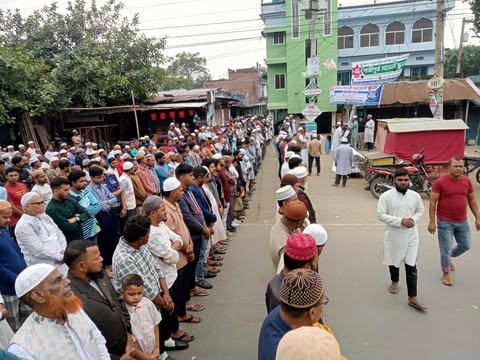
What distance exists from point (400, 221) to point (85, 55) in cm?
1631

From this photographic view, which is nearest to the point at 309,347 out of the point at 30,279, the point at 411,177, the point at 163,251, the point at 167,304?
the point at 30,279

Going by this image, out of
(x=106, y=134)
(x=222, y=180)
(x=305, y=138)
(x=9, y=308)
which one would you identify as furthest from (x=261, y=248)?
(x=106, y=134)

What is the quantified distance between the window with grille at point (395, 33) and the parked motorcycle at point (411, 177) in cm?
2138

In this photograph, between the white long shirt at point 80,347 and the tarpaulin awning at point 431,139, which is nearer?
the white long shirt at point 80,347

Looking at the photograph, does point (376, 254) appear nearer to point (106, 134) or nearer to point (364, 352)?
point (364, 352)

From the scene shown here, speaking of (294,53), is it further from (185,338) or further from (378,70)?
(185,338)

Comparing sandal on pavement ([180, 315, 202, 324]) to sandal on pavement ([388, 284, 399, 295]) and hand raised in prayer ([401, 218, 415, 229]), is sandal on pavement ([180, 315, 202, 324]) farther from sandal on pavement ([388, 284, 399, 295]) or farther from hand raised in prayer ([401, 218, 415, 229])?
hand raised in prayer ([401, 218, 415, 229])

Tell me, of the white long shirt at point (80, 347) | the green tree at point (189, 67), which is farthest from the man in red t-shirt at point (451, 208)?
the green tree at point (189, 67)

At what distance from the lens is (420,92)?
18.5 metres

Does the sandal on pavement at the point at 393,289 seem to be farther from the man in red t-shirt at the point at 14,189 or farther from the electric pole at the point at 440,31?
the electric pole at the point at 440,31

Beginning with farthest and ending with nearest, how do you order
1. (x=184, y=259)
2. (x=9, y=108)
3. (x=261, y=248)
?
(x=9, y=108), (x=261, y=248), (x=184, y=259)

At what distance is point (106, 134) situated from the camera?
1847 cm

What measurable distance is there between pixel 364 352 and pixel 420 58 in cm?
2977

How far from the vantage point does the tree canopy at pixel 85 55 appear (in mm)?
15258
